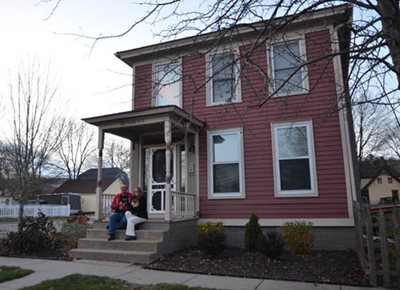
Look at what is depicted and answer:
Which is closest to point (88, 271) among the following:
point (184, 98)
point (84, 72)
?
point (84, 72)

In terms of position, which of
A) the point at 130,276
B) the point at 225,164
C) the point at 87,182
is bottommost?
the point at 130,276

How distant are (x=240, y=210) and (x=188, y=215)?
4.70ft

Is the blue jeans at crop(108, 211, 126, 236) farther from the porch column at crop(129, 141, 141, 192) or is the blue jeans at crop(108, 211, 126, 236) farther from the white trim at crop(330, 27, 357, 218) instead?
the white trim at crop(330, 27, 357, 218)

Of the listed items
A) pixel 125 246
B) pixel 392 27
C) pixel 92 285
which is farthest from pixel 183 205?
pixel 392 27

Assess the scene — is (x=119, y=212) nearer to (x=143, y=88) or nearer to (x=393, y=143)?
(x=143, y=88)

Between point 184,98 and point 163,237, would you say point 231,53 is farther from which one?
point 184,98

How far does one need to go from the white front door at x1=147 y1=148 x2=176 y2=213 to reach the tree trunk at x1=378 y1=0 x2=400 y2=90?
23.4ft

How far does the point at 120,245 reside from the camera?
7.66 meters

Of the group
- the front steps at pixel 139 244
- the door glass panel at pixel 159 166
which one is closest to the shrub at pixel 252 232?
the front steps at pixel 139 244

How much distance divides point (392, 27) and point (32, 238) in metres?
8.61

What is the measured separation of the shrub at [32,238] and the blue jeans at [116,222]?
1859mm

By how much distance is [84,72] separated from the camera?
466 cm

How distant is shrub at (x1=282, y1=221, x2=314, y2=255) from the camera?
7828 millimetres

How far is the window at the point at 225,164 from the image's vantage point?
368 inches
